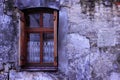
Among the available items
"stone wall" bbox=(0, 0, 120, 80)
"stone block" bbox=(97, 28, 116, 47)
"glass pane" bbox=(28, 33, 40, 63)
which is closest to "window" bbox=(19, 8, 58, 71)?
"glass pane" bbox=(28, 33, 40, 63)

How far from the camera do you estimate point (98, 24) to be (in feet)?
20.3

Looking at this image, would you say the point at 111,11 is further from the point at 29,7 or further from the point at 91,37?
the point at 29,7

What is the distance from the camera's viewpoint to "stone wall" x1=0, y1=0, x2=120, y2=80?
20.2 feet

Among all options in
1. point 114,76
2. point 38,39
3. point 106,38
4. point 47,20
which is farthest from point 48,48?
point 114,76

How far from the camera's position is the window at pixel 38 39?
6.38 metres

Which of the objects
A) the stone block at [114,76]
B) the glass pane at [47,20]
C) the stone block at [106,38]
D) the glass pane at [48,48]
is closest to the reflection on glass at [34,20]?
the glass pane at [47,20]

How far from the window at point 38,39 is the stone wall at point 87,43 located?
220 mm

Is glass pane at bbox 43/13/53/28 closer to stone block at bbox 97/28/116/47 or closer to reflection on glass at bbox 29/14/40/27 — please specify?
reflection on glass at bbox 29/14/40/27

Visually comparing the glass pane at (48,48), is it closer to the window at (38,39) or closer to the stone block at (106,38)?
the window at (38,39)

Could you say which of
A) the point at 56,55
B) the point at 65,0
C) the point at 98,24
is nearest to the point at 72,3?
the point at 65,0

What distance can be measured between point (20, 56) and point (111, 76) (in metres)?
1.95

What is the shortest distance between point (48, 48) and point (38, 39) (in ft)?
0.97

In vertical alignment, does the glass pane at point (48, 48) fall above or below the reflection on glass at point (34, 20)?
below

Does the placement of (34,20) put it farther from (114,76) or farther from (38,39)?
(114,76)
